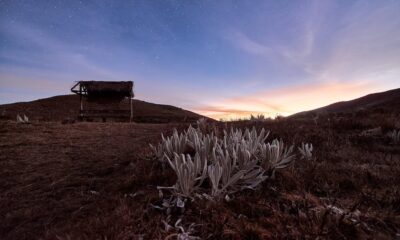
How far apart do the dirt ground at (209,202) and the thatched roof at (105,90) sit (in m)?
21.3

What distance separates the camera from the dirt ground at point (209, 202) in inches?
105

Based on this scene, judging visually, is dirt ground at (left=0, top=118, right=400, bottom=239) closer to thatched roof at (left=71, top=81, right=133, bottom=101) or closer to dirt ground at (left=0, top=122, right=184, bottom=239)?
dirt ground at (left=0, top=122, right=184, bottom=239)

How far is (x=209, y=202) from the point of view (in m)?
3.06

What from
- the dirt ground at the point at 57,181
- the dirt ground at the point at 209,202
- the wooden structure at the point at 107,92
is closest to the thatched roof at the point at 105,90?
the wooden structure at the point at 107,92

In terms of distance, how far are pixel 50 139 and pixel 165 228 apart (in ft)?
24.6

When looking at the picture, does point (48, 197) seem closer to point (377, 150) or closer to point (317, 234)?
point (317, 234)

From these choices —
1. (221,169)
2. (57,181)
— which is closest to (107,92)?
(57,181)

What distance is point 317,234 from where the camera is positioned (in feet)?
8.21

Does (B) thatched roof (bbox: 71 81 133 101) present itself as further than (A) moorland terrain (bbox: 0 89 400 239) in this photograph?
Yes

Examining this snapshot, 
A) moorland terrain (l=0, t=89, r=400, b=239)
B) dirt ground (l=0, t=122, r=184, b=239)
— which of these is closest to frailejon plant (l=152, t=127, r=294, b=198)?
moorland terrain (l=0, t=89, r=400, b=239)

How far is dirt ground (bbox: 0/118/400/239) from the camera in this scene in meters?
2.68

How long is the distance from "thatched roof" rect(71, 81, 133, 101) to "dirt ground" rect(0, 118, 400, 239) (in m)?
21.3

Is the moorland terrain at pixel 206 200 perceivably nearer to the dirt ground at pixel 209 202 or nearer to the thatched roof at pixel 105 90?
the dirt ground at pixel 209 202

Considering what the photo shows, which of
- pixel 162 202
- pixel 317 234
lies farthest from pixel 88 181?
pixel 317 234
